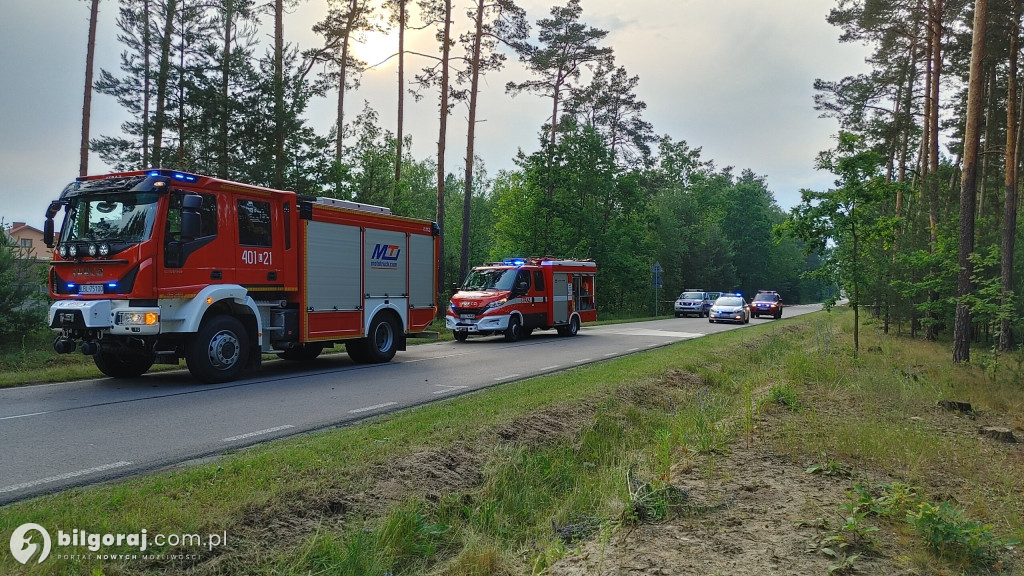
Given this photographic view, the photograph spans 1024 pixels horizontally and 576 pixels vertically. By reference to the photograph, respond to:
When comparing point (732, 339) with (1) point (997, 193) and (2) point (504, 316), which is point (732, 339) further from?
(1) point (997, 193)

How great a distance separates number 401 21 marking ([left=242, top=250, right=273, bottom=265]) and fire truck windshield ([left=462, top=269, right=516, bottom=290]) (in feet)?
32.6

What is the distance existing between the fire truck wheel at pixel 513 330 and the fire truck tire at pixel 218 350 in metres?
10.2

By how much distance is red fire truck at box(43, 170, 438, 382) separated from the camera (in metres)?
9.97

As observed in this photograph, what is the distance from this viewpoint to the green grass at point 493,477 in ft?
13.8

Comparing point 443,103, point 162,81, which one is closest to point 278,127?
point 162,81

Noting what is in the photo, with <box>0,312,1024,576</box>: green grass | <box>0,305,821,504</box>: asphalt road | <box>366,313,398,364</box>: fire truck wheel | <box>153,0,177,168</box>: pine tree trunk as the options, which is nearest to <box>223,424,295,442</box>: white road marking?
<box>0,305,821,504</box>: asphalt road

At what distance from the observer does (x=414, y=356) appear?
15.9 meters

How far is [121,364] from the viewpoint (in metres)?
11.3

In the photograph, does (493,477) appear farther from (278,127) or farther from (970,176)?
(278,127)

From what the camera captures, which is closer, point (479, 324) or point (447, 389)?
point (447, 389)

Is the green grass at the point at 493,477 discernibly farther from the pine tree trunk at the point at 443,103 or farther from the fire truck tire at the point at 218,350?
the pine tree trunk at the point at 443,103

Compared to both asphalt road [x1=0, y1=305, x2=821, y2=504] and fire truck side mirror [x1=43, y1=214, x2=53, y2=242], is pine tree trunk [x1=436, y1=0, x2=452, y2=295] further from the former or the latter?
fire truck side mirror [x1=43, y1=214, x2=53, y2=242]

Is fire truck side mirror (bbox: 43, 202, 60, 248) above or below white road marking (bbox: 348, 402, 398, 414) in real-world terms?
above

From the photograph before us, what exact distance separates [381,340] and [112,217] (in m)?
5.96
